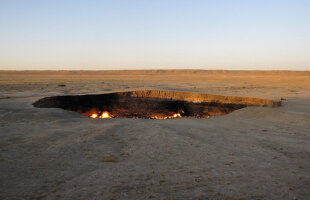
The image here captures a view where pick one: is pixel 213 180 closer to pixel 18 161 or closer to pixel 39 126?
pixel 18 161

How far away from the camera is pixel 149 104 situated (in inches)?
377

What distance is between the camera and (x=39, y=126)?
5180 mm

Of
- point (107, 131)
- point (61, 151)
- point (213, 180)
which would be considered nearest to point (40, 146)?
point (61, 151)

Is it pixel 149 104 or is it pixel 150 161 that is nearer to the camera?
pixel 150 161

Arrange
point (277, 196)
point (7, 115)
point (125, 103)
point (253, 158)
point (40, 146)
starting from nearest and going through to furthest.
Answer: point (277, 196)
point (253, 158)
point (40, 146)
point (7, 115)
point (125, 103)

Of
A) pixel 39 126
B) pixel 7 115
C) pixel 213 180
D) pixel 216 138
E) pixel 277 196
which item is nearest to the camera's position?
pixel 277 196

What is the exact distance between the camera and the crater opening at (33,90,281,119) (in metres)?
8.76

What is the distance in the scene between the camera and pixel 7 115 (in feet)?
19.8

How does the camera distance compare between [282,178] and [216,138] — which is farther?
[216,138]

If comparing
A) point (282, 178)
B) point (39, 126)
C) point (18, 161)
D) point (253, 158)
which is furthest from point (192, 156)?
point (39, 126)

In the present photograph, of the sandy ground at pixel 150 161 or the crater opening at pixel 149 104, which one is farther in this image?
the crater opening at pixel 149 104

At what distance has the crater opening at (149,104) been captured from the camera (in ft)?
28.7

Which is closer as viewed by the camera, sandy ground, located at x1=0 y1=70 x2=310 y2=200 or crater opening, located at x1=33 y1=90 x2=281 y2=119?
sandy ground, located at x1=0 y1=70 x2=310 y2=200

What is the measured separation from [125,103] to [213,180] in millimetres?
7263
